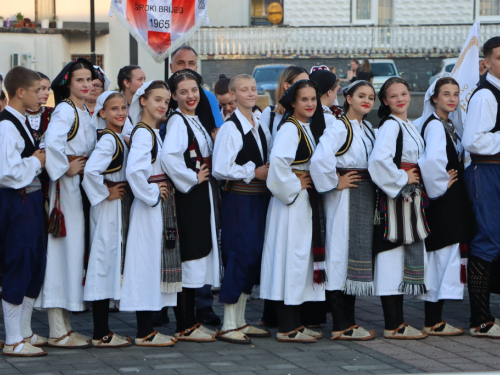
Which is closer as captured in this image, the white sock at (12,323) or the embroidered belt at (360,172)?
the white sock at (12,323)

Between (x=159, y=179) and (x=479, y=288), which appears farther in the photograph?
(x=479, y=288)

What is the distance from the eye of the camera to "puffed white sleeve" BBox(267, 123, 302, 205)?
6.10 meters

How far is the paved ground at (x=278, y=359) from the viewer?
547 centimetres

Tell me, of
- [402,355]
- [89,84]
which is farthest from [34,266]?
[402,355]

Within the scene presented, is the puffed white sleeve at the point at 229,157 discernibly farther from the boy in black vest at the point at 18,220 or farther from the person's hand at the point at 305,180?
the boy in black vest at the point at 18,220

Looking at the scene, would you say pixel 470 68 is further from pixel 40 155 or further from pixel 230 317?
pixel 40 155

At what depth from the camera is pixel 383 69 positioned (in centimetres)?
2670

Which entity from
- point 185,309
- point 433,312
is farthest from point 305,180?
point 433,312

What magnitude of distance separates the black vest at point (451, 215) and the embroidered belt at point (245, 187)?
125 cm

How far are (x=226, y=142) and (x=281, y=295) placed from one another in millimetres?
1132

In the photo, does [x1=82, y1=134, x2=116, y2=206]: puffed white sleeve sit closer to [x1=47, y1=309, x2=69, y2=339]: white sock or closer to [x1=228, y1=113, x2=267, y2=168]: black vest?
[x1=47, y1=309, x2=69, y2=339]: white sock

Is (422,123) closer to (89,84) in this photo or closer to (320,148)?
(320,148)

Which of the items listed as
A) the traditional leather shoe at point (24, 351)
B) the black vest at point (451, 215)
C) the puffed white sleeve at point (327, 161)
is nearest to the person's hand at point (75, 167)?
the traditional leather shoe at point (24, 351)

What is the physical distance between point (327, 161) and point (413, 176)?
0.65m
